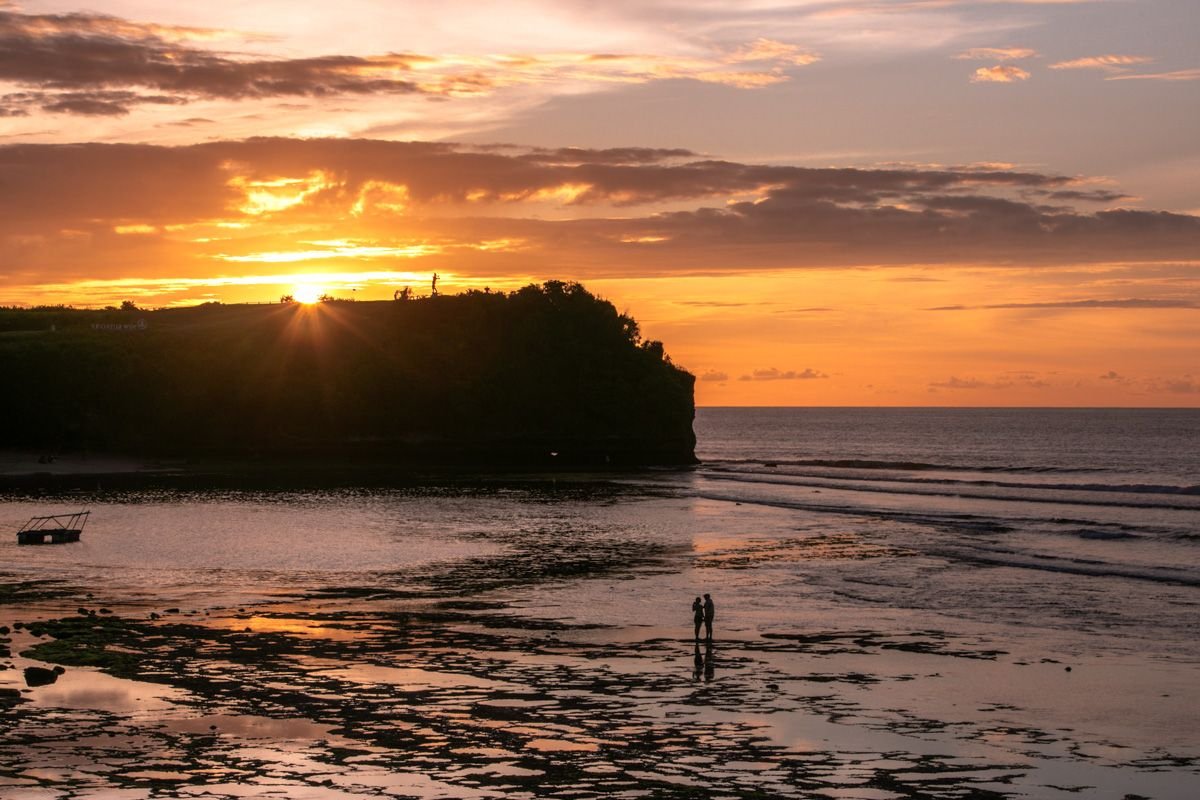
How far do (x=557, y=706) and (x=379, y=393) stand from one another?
4892 inches

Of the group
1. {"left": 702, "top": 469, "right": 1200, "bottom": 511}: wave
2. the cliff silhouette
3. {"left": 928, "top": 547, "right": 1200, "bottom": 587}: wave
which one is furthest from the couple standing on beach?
the cliff silhouette

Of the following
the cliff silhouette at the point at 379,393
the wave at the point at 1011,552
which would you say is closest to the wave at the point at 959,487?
the wave at the point at 1011,552

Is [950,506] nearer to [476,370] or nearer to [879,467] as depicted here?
[879,467]

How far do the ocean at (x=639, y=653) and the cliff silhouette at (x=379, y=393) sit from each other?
69481 mm

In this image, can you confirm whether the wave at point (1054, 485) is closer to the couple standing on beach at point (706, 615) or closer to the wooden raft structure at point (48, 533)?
the couple standing on beach at point (706, 615)

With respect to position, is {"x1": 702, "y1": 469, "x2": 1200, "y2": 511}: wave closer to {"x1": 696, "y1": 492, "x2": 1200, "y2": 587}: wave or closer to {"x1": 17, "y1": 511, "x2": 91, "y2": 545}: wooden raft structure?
{"x1": 696, "y1": 492, "x2": 1200, "y2": 587}: wave

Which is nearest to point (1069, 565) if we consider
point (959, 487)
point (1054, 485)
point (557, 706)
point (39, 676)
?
point (557, 706)

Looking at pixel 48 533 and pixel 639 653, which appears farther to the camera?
pixel 48 533

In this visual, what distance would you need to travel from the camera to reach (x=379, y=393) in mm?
148125

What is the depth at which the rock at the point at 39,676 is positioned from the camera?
91.6ft

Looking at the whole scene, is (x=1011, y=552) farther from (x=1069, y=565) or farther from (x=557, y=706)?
(x=557, y=706)

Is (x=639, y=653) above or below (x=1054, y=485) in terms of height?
below

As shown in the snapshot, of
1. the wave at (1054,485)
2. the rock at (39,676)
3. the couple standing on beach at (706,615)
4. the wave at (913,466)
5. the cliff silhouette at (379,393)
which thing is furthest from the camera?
the cliff silhouette at (379,393)

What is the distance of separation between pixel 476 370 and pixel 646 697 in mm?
126621
